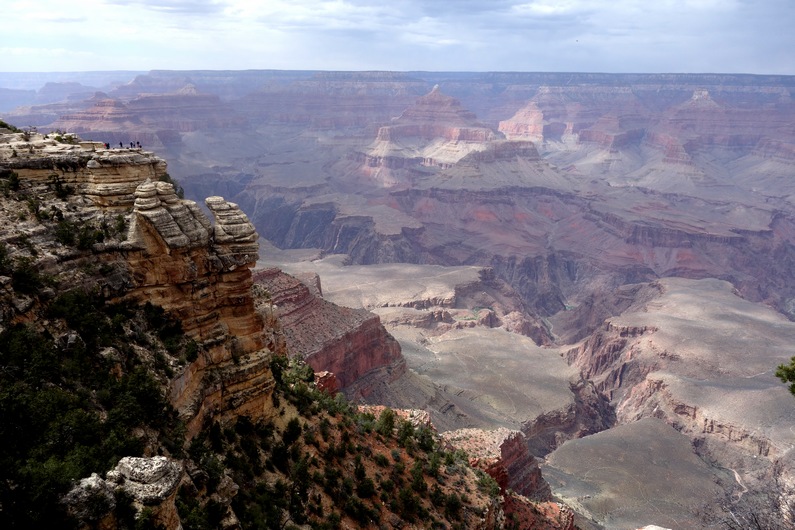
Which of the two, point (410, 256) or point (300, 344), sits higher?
point (300, 344)

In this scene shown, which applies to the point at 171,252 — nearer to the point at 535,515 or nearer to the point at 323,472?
the point at 323,472

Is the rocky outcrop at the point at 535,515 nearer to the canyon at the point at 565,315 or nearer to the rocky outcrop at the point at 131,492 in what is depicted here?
the canyon at the point at 565,315

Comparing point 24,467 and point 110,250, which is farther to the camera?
point 110,250

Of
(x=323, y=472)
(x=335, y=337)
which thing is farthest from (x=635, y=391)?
(x=323, y=472)

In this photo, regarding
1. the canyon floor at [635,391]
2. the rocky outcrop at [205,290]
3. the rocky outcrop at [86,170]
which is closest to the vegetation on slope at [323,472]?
the rocky outcrop at [205,290]

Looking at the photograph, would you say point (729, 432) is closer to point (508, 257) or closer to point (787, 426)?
point (787, 426)

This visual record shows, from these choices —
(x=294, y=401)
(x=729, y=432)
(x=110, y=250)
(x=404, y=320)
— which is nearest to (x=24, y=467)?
(x=110, y=250)

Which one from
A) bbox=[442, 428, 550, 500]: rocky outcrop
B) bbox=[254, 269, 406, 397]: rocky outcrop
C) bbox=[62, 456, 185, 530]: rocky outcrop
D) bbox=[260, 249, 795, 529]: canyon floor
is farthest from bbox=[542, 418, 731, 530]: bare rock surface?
bbox=[62, 456, 185, 530]: rocky outcrop

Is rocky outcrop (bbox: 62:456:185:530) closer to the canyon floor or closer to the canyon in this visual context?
the canyon

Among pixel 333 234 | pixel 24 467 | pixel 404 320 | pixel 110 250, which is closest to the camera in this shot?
pixel 24 467
